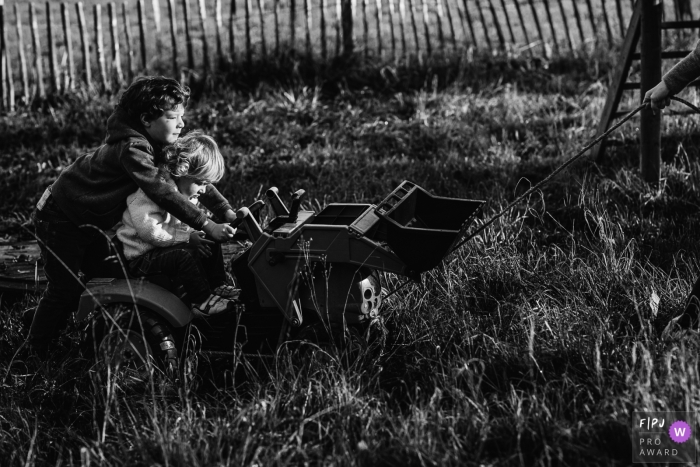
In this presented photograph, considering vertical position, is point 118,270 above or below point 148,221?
below

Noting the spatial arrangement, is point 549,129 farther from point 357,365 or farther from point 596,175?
point 357,365

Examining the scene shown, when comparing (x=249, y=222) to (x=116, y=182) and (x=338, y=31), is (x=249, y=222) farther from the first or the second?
(x=338, y=31)

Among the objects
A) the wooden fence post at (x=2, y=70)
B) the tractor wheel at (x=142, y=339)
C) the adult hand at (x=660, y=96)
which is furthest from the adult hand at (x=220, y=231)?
the wooden fence post at (x=2, y=70)

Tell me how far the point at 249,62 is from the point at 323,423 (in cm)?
609

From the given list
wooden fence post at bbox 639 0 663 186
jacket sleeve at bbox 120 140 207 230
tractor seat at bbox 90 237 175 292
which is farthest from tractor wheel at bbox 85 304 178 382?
wooden fence post at bbox 639 0 663 186

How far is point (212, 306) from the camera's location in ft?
13.1

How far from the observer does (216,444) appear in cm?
307

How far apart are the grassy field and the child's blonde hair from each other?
3.23 feet

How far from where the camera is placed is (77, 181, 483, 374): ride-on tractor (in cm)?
352

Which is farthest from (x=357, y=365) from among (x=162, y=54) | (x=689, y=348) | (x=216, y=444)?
(x=162, y=54)

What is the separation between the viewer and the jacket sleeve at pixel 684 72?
3.44 m

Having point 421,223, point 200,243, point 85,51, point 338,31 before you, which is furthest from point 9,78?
point 421,223

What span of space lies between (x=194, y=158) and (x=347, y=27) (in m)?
5.43

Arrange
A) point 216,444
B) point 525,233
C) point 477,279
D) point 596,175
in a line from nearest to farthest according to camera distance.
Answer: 1. point 216,444
2. point 477,279
3. point 525,233
4. point 596,175
